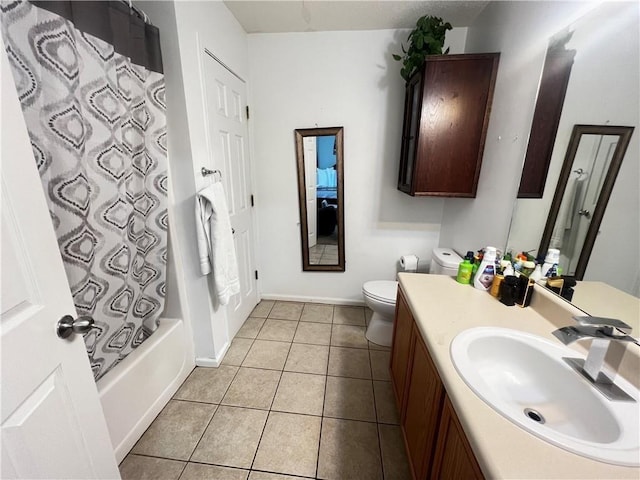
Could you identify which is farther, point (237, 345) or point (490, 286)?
point (237, 345)

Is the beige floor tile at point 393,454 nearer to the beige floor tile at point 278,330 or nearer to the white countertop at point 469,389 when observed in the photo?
the white countertop at point 469,389

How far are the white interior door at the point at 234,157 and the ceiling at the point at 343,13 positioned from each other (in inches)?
16.7

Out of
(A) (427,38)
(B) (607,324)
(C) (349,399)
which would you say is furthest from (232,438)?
(A) (427,38)

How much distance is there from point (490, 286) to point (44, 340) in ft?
5.45

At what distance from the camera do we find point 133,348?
1.35 meters

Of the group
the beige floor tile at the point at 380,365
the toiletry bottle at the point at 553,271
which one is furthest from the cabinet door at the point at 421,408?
the toiletry bottle at the point at 553,271

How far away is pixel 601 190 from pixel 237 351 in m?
2.17

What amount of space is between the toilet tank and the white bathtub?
182 cm

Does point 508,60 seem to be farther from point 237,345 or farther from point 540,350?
point 237,345

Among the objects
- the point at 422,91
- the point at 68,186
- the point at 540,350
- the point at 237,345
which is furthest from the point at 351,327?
the point at 68,186

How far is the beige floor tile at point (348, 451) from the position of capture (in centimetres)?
117

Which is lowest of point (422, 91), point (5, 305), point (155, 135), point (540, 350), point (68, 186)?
point (540, 350)

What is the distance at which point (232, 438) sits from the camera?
4.34 feet

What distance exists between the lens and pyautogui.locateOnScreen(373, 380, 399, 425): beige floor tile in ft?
4.70
